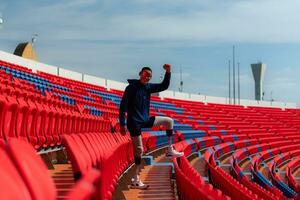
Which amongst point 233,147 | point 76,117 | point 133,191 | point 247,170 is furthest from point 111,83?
point 133,191

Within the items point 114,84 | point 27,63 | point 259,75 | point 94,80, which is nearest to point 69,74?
point 94,80

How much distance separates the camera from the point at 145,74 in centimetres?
491

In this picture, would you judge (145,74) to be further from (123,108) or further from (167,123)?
(167,123)

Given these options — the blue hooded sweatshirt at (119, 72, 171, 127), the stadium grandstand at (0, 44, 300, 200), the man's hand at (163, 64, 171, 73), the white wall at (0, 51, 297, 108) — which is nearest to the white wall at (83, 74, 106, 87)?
the white wall at (0, 51, 297, 108)

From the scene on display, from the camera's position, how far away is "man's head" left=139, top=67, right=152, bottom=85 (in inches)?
192

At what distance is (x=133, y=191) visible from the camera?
4.67m

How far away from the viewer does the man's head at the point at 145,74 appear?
4.87 metres

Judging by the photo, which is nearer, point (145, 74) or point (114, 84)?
point (145, 74)

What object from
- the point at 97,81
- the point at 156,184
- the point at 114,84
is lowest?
the point at 156,184

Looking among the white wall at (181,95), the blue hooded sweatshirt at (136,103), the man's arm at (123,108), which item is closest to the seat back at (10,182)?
the man's arm at (123,108)

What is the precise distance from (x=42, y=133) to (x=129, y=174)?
104cm

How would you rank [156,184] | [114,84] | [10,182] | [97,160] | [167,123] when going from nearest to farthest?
[10,182], [97,160], [156,184], [167,123], [114,84]

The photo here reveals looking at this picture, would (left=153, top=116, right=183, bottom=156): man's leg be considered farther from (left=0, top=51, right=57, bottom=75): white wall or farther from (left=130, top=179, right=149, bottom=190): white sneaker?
(left=0, top=51, right=57, bottom=75): white wall

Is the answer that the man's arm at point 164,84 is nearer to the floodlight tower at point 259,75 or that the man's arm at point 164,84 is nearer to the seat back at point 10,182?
the seat back at point 10,182
